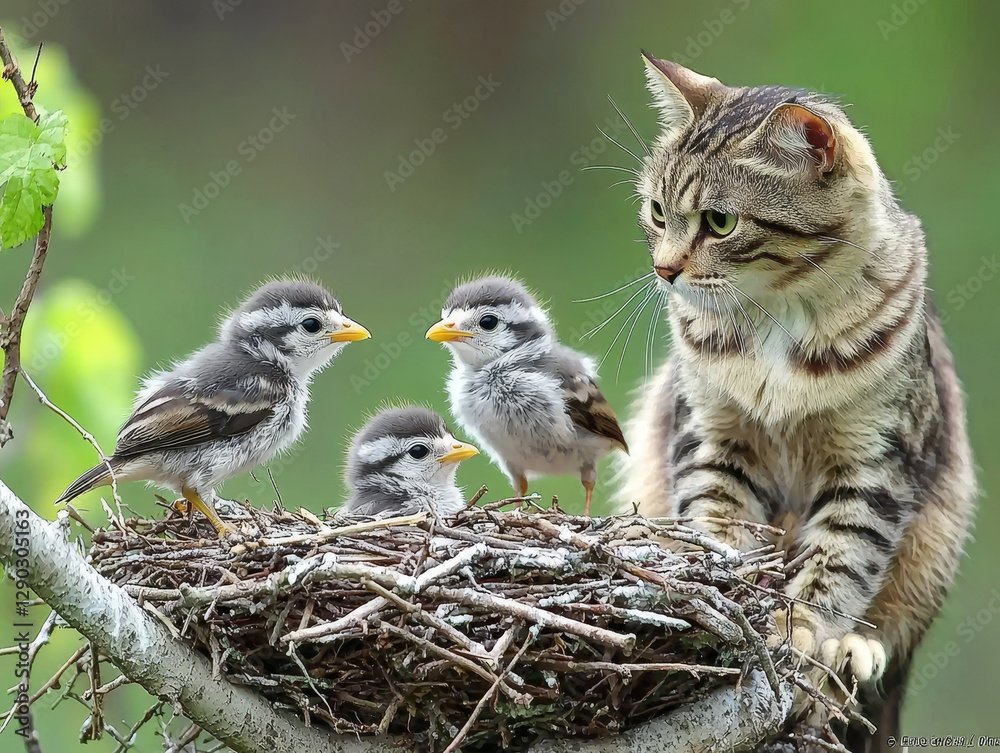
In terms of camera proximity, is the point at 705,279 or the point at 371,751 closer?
the point at 371,751

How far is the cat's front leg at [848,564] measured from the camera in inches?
111

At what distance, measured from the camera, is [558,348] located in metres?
3.31

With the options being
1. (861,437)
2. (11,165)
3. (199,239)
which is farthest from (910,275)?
(199,239)

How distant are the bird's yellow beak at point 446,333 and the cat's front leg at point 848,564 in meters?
1.04

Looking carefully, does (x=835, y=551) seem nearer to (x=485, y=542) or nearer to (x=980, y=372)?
(x=485, y=542)

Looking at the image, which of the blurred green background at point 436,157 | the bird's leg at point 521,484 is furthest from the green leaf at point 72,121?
the blurred green background at point 436,157

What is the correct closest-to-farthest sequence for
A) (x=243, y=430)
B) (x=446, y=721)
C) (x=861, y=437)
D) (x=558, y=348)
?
1. (x=446, y=721)
2. (x=243, y=430)
3. (x=861, y=437)
4. (x=558, y=348)

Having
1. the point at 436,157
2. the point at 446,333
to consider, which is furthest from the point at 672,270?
the point at 436,157

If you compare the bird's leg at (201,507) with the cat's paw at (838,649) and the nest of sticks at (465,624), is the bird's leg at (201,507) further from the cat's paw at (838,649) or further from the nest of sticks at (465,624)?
the cat's paw at (838,649)

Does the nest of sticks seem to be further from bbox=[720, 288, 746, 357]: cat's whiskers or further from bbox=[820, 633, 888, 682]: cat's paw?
bbox=[720, 288, 746, 357]: cat's whiskers

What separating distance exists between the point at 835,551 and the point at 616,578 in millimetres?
949

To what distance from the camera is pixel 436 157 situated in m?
5.71

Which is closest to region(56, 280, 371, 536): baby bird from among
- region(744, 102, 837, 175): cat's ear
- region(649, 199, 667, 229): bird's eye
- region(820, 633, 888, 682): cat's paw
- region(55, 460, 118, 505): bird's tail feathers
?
region(55, 460, 118, 505): bird's tail feathers

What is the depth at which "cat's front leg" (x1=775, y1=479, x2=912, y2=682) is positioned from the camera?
2.81 m
